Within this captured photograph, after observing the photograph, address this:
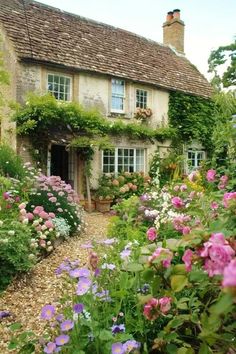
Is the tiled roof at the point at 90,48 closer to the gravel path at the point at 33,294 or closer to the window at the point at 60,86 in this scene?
the window at the point at 60,86

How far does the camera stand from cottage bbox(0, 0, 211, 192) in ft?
40.5

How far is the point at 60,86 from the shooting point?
44.2 ft

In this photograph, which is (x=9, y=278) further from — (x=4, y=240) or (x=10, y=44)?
(x=10, y=44)

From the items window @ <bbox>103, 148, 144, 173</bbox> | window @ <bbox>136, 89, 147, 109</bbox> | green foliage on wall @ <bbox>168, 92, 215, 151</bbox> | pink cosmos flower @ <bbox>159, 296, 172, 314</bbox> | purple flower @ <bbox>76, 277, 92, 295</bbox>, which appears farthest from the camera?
green foliage on wall @ <bbox>168, 92, 215, 151</bbox>

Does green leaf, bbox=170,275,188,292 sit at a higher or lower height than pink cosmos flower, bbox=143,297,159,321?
higher

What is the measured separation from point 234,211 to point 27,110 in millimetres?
10882

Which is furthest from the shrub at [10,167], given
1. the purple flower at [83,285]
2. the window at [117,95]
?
the window at [117,95]

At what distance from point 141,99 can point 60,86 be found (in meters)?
4.13

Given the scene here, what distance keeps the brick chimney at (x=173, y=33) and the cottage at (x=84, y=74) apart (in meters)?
3.50

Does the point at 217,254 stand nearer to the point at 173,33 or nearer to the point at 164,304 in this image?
the point at 164,304

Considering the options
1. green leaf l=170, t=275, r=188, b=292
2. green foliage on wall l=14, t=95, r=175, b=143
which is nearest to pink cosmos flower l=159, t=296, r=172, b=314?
green leaf l=170, t=275, r=188, b=292

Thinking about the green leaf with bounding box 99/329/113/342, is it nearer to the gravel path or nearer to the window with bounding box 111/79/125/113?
the gravel path

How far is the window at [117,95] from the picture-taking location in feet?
48.8

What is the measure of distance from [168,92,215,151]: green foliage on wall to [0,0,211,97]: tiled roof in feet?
1.55
